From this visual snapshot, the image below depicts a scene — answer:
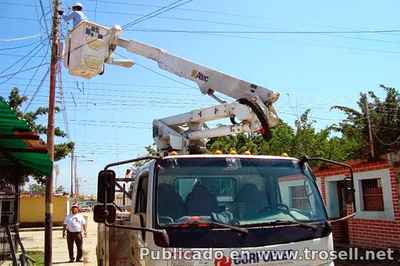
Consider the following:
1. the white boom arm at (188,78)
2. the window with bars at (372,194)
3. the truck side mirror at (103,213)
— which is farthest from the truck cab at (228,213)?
the window with bars at (372,194)

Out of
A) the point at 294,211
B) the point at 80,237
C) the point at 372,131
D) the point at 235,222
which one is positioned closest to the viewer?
the point at 235,222

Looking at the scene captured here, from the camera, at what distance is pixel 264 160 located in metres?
4.76

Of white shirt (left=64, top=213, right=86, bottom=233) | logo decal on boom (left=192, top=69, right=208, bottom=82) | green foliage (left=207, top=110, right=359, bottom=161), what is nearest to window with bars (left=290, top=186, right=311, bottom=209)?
logo decal on boom (left=192, top=69, right=208, bottom=82)

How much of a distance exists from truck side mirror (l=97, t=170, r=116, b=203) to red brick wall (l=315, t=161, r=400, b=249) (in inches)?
380

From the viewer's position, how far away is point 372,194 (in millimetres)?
13242

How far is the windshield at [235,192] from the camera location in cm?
419

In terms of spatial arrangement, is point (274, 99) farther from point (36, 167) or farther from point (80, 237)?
point (80, 237)

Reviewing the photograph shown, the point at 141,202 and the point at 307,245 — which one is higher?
the point at 141,202

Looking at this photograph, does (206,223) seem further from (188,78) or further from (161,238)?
(188,78)

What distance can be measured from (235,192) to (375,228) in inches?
383

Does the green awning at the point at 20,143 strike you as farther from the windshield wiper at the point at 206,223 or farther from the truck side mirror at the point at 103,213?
the windshield wiper at the point at 206,223

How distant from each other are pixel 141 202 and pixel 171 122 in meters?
4.03

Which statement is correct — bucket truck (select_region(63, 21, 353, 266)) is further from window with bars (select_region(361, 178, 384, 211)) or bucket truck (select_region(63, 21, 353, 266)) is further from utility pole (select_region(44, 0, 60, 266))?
utility pole (select_region(44, 0, 60, 266))

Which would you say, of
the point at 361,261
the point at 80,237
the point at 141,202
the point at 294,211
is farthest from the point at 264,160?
the point at 80,237
